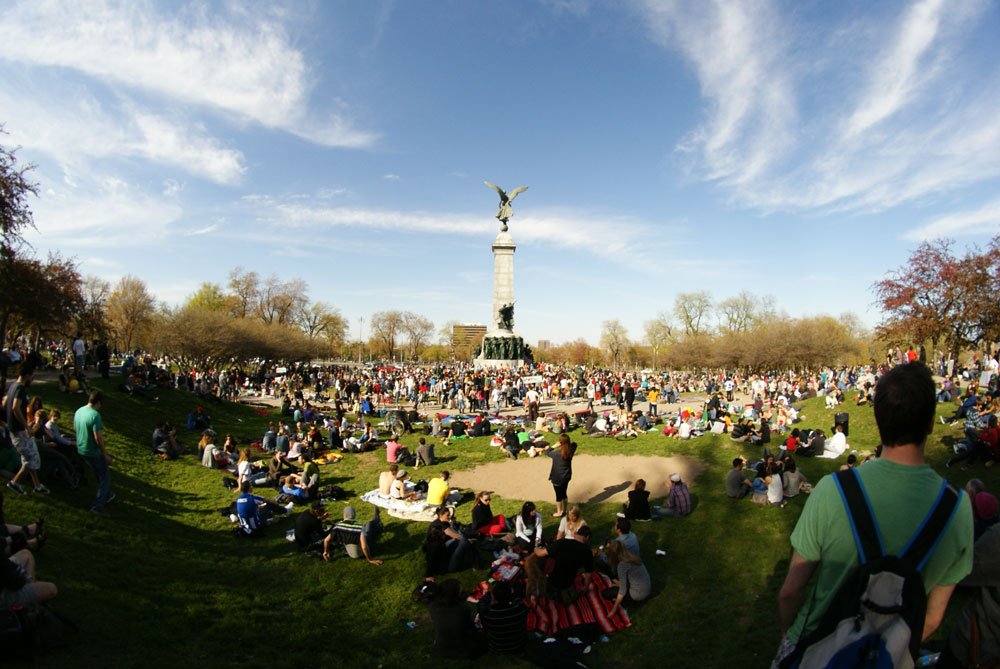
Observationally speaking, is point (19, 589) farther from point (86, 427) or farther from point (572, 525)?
point (572, 525)

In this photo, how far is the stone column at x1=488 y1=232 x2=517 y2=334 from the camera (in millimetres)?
43281

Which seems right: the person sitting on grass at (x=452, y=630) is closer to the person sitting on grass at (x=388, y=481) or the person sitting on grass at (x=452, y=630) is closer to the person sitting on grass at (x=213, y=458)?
the person sitting on grass at (x=388, y=481)

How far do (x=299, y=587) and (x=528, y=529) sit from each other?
3.84 meters

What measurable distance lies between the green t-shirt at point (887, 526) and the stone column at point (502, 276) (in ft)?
134

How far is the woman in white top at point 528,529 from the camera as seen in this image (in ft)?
31.1

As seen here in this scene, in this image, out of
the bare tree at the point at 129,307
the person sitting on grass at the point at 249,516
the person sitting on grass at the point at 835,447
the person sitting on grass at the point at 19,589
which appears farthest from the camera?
the bare tree at the point at 129,307

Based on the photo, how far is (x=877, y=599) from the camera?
81.3 inches

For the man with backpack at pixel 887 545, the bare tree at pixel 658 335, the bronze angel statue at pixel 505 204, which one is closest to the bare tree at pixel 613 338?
the bare tree at pixel 658 335

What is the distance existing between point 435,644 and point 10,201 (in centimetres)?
2518

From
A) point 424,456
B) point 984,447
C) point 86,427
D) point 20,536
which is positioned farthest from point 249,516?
point 984,447

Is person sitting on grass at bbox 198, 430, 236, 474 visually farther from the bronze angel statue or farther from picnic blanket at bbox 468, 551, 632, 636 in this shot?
the bronze angel statue

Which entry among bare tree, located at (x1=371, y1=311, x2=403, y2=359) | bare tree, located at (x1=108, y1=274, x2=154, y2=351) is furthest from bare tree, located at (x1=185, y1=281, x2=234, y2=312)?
bare tree, located at (x1=371, y1=311, x2=403, y2=359)

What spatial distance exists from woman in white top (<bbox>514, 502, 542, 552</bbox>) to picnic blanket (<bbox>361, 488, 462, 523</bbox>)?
235 centimetres

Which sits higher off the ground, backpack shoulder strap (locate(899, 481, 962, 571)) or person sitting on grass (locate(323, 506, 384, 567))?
backpack shoulder strap (locate(899, 481, 962, 571))
